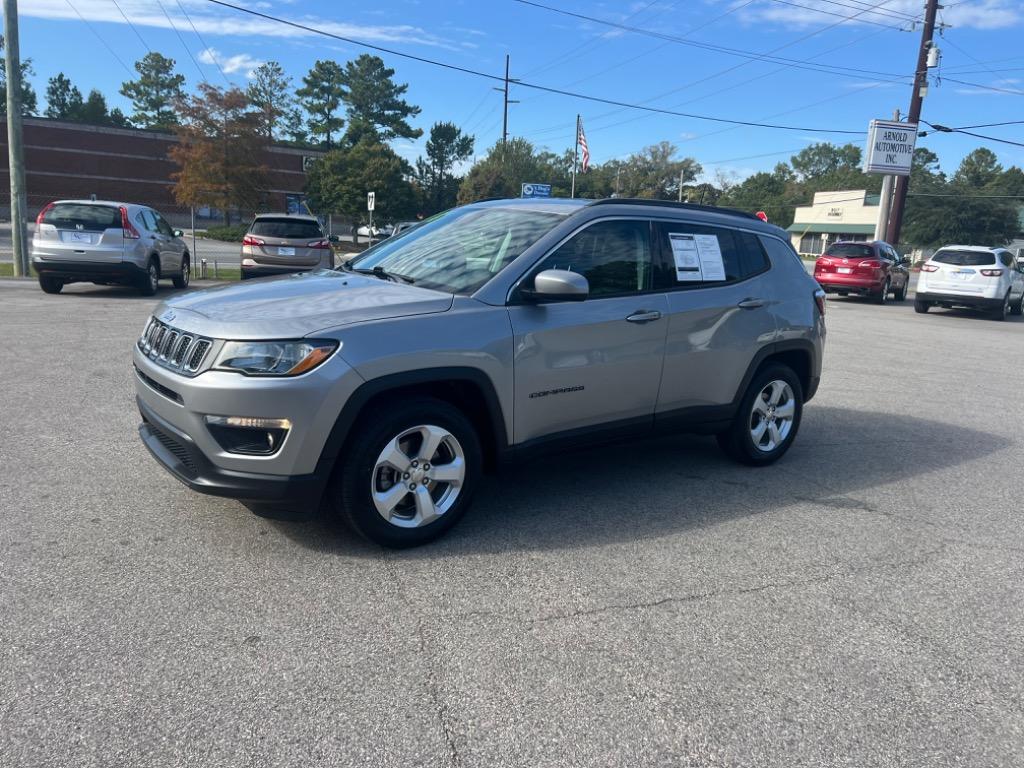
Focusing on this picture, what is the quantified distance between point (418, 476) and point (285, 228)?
41.8ft

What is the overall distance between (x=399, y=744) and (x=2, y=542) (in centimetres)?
250

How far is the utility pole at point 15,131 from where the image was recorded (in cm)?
1655

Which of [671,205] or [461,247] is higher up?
[671,205]

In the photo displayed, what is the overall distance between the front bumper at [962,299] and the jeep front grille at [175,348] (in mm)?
19537

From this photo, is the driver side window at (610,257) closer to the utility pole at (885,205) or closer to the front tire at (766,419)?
the front tire at (766,419)

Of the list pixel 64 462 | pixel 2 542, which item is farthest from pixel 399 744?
pixel 64 462

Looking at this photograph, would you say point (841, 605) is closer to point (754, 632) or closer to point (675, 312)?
point (754, 632)

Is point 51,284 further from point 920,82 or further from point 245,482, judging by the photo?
point 920,82

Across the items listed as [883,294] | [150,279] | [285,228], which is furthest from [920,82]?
[150,279]

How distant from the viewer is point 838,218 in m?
81.6

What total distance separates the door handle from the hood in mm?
1158

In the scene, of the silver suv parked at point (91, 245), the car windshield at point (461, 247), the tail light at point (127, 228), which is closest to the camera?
the car windshield at point (461, 247)

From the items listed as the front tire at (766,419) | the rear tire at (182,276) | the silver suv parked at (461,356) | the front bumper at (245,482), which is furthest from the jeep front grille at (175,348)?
the rear tire at (182,276)

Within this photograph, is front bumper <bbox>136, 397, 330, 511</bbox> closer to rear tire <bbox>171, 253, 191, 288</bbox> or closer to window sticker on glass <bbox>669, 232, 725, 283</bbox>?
window sticker on glass <bbox>669, 232, 725, 283</bbox>
